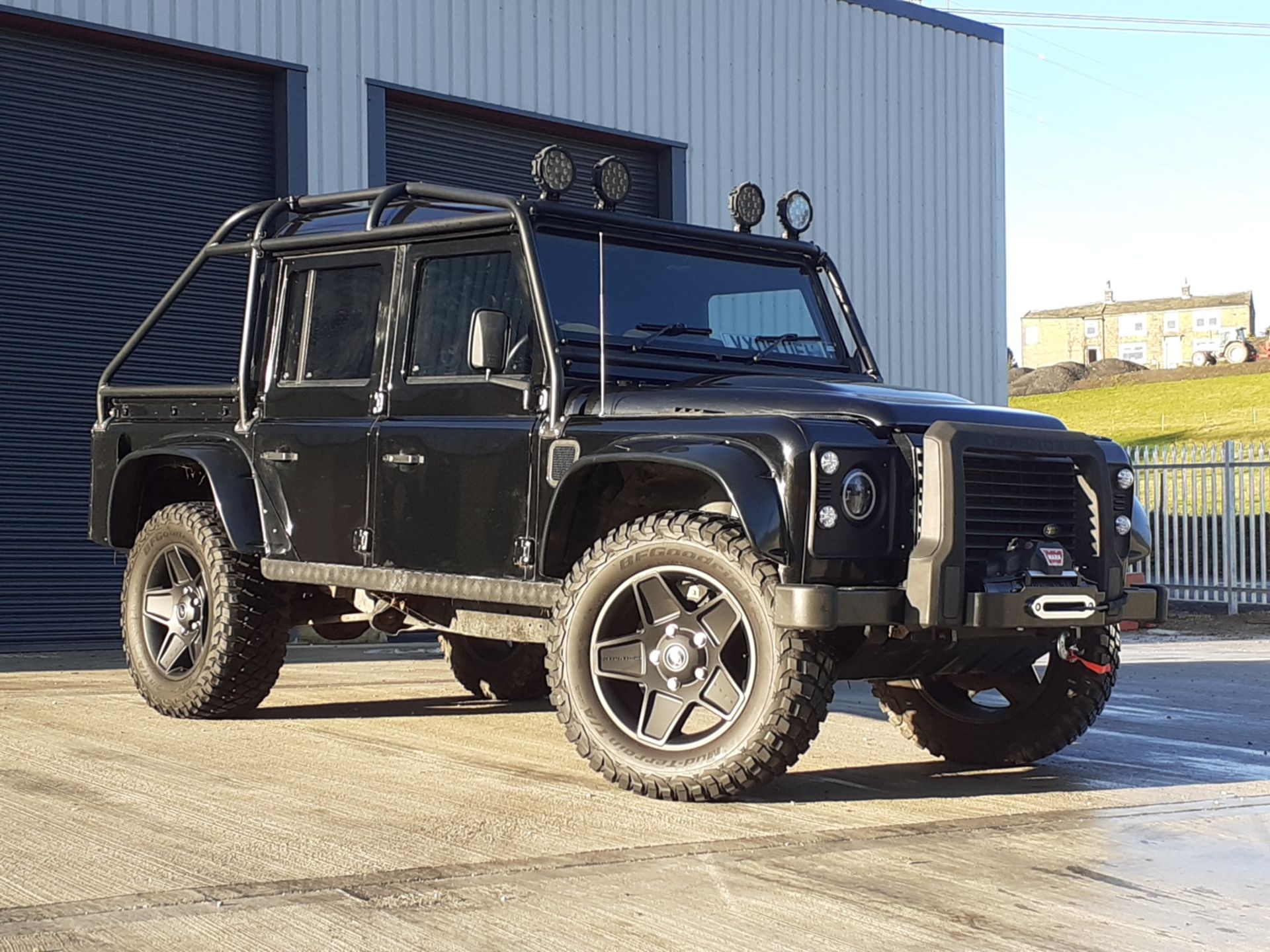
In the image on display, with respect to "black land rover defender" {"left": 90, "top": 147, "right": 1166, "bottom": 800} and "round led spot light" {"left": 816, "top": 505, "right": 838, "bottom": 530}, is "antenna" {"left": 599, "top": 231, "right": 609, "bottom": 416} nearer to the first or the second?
"black land rover defender" {"left": 90, "top": 147, "right": 1166, "bottom": 800}

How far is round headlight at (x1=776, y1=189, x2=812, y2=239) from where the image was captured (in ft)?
26.6

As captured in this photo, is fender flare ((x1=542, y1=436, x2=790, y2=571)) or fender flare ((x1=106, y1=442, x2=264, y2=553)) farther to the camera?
fender flare ((x1=106, y1=442, x2=264, y2=553))

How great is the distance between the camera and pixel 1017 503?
242 inches

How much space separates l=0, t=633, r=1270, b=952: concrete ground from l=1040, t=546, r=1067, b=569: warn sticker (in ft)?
2.75

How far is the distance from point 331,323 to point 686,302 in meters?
1.67

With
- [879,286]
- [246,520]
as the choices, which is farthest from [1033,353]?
[246,520]

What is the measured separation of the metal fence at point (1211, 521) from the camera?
19266 mm

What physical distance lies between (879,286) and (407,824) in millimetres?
14922

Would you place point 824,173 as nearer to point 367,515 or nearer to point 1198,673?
point 1198,673

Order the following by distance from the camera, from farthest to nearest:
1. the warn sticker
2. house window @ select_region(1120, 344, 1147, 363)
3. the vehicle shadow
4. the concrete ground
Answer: house window @ select_region(1120, 344, 1147, 363), the vehicle shadow, the warn sticker, the concrete ground

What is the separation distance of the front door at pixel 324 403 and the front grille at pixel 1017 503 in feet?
8.76

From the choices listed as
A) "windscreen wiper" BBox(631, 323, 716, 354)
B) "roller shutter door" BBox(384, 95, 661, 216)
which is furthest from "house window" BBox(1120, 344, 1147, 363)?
"windscreen wiper" BBox(631, 323, 716, 354)

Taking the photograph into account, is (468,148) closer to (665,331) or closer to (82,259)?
(82,259)

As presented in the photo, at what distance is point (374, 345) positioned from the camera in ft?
25.0
